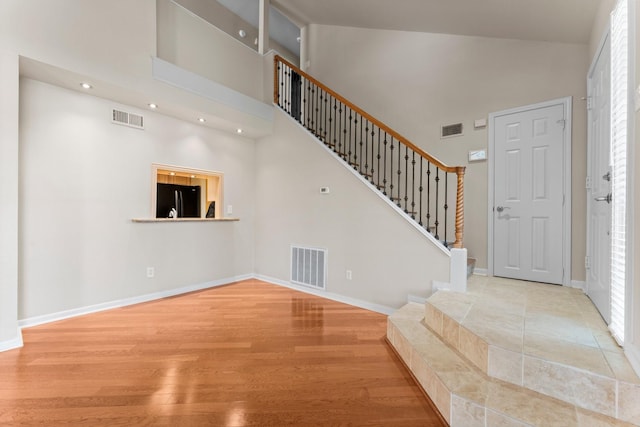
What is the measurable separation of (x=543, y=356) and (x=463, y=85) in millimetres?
3557

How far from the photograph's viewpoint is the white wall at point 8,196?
2.37m

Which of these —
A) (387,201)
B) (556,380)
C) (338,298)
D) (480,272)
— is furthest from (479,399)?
(480,272)

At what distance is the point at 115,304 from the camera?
3.43m

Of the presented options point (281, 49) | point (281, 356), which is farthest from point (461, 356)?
point (281, 49)

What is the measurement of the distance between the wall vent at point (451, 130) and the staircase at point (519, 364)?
242cm

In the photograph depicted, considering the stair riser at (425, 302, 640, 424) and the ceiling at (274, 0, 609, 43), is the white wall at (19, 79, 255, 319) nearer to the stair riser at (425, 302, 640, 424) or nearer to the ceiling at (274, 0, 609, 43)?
the ceiling at (274, 0, 609, 43)

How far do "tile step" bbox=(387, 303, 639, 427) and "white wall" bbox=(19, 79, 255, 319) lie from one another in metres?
3.45

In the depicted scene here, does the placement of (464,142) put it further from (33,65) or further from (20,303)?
(20,303)

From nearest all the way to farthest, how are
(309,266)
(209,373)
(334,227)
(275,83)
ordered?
(209,373), (334,227), (309,266), (275,83)

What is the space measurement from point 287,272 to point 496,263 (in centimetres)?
300

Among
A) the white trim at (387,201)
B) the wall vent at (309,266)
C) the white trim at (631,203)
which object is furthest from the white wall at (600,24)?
the wall vent at (309,266)

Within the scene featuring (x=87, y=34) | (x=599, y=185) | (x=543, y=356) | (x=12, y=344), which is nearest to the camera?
(x=543, y=356)

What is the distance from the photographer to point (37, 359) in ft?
7.26

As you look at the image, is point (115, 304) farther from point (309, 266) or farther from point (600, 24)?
point (600, 24)
